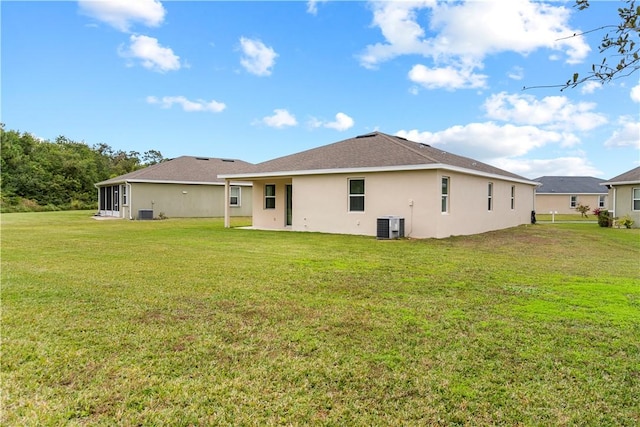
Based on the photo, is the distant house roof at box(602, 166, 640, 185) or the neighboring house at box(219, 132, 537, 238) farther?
the distant house roof at box(602, 166, 640, 185)

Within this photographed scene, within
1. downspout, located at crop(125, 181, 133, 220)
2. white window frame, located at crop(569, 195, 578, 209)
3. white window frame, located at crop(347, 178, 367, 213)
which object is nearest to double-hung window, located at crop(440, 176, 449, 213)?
white window frame, located at crop(347, 178, 367, 213)

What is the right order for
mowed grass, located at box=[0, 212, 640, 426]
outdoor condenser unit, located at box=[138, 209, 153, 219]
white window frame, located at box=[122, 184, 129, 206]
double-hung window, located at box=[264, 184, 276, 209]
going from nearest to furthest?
1. mowed grass, located at box=[0, 212, 640, 426]
2. double-hung window, located at box=[264, 184, 276, 209]
3. outdoor condenser unit, located at box=[138, 209, 153, 219]
4. white window frame, located at box=[122, 184, 129, 206]

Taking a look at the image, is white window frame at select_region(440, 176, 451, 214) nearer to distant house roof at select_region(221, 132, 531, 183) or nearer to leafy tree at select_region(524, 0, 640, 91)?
distant house roof at select_region(221, 132, 531, 183)

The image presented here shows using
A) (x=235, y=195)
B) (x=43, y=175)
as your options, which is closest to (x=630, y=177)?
(x=235, y=195)

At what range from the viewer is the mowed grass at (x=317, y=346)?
2.69m

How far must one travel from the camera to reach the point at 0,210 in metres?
31.9

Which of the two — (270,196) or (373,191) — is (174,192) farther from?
(373,191)

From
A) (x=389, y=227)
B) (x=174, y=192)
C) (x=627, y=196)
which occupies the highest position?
(x=174, y=192)

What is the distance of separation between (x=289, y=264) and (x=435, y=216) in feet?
22.6

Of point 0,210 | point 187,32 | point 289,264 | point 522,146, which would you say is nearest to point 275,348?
point 289,264

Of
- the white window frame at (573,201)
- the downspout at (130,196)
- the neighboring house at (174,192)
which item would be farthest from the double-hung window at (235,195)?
the white window frame at (573,201)

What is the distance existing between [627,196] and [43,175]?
46.1m

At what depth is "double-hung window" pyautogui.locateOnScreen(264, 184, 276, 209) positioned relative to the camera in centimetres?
1854

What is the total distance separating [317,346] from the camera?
12.2 feet
